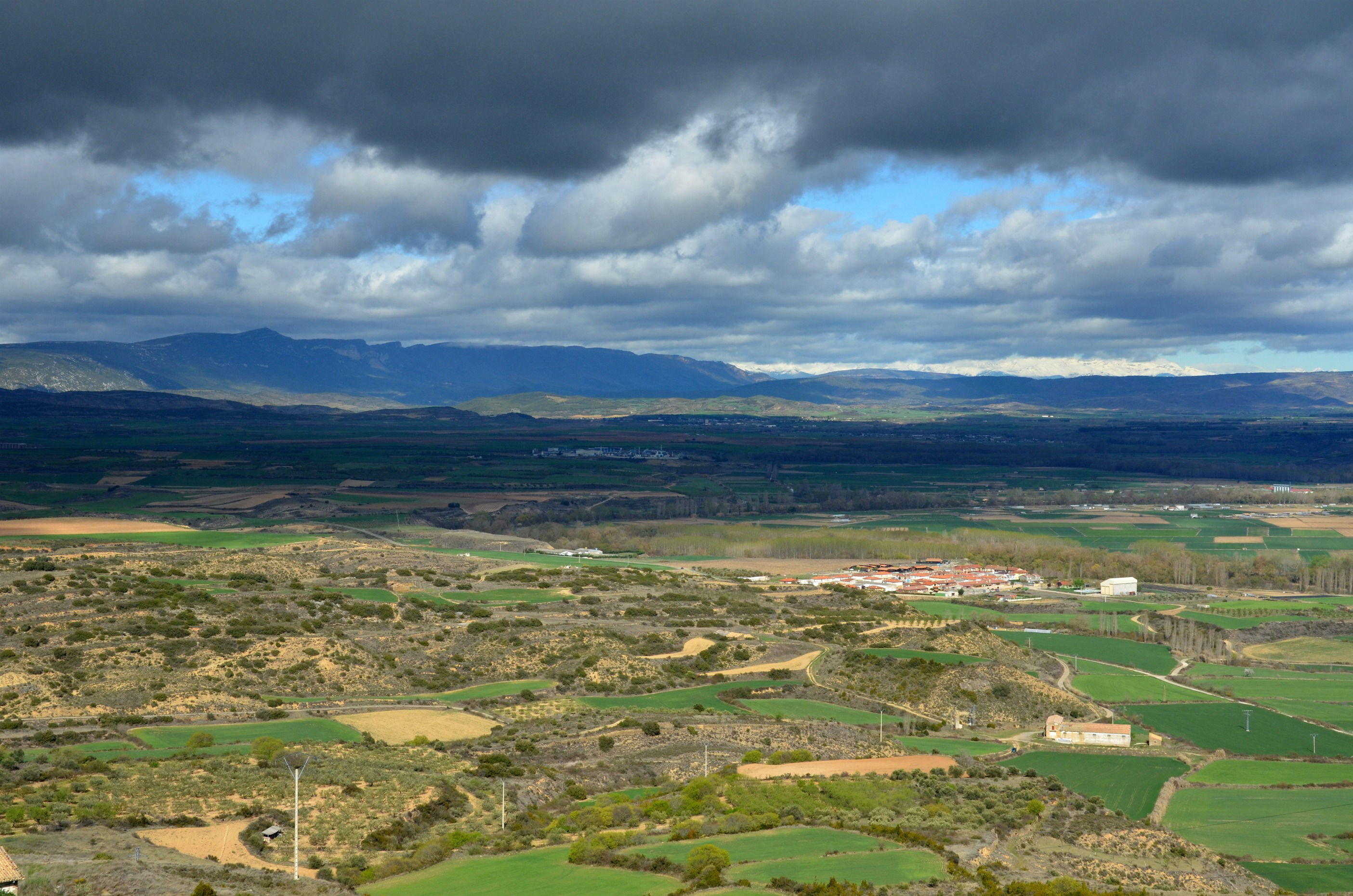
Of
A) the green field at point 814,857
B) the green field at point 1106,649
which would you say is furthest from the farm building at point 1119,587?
the green field at point 814,857

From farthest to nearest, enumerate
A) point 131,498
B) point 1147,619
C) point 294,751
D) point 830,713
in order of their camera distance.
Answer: point 131,498 < point 1147,619 < point 830,713 < point 294,751

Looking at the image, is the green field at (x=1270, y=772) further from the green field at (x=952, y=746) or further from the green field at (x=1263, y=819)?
the green field at (x=952, y=746)

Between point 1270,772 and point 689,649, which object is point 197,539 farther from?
point 1270,772

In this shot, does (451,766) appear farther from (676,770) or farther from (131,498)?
(131,498)

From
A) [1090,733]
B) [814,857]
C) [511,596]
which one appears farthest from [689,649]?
[814,857]

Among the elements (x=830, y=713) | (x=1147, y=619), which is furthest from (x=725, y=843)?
(x=1147, y=619)
